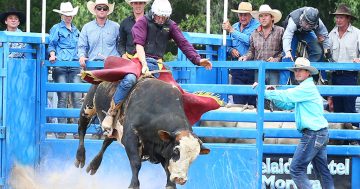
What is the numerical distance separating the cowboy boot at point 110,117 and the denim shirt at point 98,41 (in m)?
1.95

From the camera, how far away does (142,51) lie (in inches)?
480

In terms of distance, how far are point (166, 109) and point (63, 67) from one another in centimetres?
278

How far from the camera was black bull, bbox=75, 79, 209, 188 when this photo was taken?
36.9 feet

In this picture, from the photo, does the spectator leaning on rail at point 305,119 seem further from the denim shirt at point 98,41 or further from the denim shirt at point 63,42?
the denim shirt at point 63,42

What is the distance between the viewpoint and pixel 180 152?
11203 millimetres

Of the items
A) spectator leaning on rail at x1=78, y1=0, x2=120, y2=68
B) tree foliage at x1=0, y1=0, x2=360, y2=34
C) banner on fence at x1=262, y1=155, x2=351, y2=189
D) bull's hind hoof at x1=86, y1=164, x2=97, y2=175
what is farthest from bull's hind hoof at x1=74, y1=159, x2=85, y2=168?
tree foliage at x1=0, y1=0, x2=360, y2=34

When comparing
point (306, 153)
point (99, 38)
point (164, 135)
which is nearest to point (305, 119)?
point (306, 153)

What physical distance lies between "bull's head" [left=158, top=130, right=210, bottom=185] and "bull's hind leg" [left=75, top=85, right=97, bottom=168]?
6.07 ft

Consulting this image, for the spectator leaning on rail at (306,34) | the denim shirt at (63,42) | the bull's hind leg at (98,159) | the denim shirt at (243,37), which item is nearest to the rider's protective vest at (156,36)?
the bull's hind leg at (98,159)

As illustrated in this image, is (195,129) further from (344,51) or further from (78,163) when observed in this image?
(344,51)

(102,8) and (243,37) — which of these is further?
(102,8)

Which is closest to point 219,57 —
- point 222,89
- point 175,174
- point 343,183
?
point 222,89

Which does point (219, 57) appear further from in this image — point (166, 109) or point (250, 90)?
point (166, 109)

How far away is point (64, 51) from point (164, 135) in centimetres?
348
